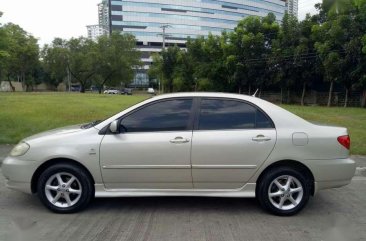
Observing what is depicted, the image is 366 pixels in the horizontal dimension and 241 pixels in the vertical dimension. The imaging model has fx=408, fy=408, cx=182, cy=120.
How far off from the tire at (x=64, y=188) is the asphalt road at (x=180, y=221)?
0.13 metres

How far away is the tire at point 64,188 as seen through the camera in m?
5.34

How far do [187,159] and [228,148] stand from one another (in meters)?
0.55

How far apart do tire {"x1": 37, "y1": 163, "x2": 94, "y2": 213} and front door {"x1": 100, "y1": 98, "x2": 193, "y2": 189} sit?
11.6 inches

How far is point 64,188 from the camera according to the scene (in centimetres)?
536

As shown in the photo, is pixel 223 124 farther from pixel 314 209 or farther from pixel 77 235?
pixel 77 235

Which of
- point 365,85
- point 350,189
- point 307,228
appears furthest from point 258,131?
point 365,85

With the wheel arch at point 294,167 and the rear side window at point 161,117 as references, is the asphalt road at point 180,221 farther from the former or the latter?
the rear side window at point 161,117

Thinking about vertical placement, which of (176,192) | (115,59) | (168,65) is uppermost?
(115,59)

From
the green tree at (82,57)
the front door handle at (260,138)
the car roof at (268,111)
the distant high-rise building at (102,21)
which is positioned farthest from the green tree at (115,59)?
the front door handle at (260,138)

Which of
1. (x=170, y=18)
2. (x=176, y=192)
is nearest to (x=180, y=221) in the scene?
(x=176, y=192)

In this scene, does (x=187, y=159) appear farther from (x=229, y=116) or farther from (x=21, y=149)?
(x=21, y=149)

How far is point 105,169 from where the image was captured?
17.5ft

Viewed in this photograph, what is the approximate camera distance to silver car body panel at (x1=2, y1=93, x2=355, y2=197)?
5.29 m

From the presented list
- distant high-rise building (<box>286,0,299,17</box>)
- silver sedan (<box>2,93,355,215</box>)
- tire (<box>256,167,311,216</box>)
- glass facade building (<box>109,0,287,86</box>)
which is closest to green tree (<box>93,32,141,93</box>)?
glass facade building (<box>109,0,287,86</box>)
